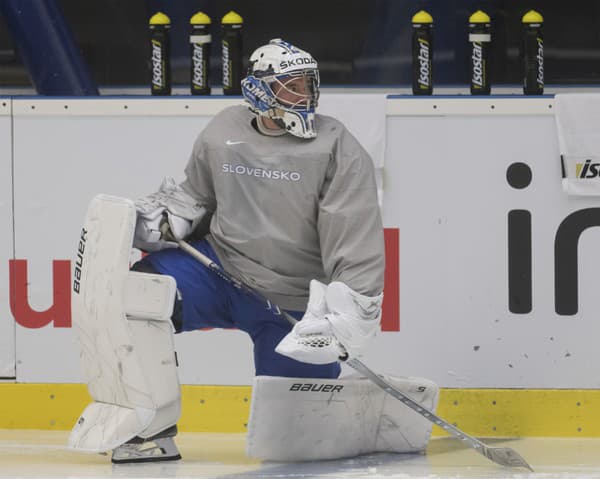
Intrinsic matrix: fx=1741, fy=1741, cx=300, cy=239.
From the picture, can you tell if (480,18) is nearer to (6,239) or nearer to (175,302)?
(175,302)

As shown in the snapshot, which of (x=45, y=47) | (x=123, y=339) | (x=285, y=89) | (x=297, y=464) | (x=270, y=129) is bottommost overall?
(x=297, y=464)

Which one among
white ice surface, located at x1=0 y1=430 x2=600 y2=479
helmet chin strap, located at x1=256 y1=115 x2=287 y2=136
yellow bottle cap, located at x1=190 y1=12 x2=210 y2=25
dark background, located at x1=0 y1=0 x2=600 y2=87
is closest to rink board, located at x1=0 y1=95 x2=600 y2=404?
white ice surface, located at x1=0 y1=430 x2=600 y2=479

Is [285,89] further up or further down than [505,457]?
further up

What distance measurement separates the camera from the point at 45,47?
6.37 m

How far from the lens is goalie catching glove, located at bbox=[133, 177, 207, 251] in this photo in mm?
5184

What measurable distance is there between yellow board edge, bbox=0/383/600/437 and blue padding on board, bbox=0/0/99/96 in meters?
1.13

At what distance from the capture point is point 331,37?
262 inches

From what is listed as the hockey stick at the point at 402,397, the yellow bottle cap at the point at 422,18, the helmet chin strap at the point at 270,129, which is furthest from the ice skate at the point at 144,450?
the yellow bottle cap at the point at 422,18

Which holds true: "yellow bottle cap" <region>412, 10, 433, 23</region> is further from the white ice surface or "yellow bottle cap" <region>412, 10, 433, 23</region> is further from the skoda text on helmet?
the white ice surface

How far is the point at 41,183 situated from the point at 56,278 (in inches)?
13.1

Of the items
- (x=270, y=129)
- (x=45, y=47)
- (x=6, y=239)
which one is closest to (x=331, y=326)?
(x=270, y=129)

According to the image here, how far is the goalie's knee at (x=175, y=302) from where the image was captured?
5.15 metres

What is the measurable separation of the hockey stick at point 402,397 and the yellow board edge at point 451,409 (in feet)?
1.99

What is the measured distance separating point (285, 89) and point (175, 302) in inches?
28.0
